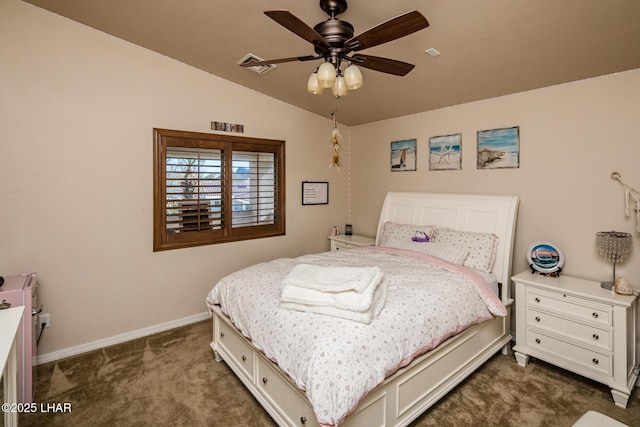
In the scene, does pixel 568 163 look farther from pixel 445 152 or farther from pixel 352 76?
pixel 352 76

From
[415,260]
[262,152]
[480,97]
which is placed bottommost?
[415,260]

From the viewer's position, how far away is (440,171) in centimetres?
360

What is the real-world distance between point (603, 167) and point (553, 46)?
3.44 ft

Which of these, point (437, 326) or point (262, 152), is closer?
point (437, 326)

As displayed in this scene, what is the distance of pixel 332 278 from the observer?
196cm

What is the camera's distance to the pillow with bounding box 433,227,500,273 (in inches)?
111

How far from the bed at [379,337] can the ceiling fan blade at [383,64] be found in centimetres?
128

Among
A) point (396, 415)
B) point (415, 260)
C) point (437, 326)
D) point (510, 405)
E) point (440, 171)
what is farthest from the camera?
point (440, 171)

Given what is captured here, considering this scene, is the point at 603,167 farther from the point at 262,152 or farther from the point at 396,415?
the point at 262,152

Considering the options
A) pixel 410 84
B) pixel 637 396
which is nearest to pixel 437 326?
pixel 637 396

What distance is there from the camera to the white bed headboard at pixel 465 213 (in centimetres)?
288

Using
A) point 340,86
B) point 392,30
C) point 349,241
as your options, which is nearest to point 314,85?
point 340,86

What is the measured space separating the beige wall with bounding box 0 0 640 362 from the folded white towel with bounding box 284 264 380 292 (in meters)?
1.82

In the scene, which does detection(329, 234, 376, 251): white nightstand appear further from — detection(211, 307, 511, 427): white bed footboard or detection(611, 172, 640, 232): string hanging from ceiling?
detection(611, 172, 640, 232): string hanging from ceiling
